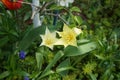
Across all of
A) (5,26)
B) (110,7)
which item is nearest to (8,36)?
(5,26)

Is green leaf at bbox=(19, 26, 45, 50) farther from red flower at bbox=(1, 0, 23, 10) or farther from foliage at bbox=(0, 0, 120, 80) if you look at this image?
red flower at bbox=(1, 0, 23, 10)

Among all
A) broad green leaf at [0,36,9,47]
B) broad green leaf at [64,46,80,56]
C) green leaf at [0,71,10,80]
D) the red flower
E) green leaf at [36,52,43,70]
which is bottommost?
green leaf at [0,71,10,80]

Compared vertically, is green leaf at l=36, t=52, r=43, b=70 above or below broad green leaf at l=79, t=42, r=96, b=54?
below

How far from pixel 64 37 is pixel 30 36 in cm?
24

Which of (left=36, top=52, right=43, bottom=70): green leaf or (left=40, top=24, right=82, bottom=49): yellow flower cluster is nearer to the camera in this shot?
(left=40, top=24, right=82, bottom=49): yellow flower cluster

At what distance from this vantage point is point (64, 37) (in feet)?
6.50

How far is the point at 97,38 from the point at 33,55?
1.33ft

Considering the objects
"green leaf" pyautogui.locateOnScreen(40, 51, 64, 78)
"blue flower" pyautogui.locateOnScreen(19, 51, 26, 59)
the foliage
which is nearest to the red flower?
the foliage

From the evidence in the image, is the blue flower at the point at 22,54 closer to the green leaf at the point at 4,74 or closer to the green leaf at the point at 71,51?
the green leaf at the point at 4,74

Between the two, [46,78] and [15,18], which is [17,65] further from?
[15,18]

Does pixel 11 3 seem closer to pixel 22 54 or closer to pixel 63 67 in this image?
pixel 22 54

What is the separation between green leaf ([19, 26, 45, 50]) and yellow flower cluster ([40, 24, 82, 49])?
0.33 feet

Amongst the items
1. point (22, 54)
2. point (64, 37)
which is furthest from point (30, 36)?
point (64, 37)

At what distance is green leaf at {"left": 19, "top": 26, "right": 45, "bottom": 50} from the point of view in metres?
2.11
